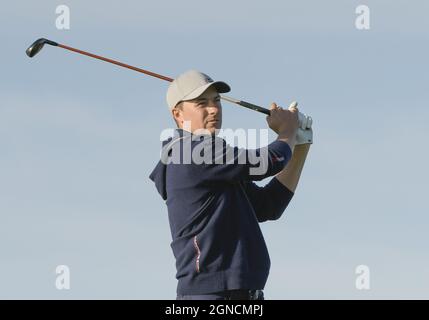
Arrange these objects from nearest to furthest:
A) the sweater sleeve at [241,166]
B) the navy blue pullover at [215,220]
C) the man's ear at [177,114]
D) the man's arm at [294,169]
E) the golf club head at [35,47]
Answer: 1. the navy blue pullover at [215,220]
2. the sweater sleeve at [241,166]
3. the man's ear at [177,114]
4. the man's arm at [294,169]
5. the golf club head at [35,47]

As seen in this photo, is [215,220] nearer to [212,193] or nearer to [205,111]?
[212,193]

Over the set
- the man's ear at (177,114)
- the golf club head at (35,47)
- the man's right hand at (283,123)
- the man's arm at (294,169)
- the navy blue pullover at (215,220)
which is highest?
the golf club head at (35,47)

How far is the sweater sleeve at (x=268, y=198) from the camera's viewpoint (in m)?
7.95

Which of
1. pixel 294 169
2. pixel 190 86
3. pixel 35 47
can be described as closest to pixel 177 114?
pixel 190 86

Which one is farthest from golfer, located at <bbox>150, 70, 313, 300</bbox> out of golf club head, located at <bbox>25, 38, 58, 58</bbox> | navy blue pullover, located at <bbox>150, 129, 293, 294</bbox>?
golf club head, located at <bbox>25, 38, 58, 58</bbox>

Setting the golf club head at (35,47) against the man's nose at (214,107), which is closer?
the man's nose at (214,107)

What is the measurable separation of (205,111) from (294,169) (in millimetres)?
1242

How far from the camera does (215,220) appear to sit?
7.04 meters

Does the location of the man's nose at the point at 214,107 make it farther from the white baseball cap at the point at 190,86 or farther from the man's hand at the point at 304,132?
the man's hand at the point at 304,132

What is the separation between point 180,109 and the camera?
302 inches

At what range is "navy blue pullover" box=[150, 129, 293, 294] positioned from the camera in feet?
22.8

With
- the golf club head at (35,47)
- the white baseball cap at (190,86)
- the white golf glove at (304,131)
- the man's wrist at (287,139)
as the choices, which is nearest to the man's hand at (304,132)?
the white golf glove at (304,131)

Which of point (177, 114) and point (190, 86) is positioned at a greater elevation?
point (190, 86)

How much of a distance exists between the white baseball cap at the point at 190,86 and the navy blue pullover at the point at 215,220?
352mm
